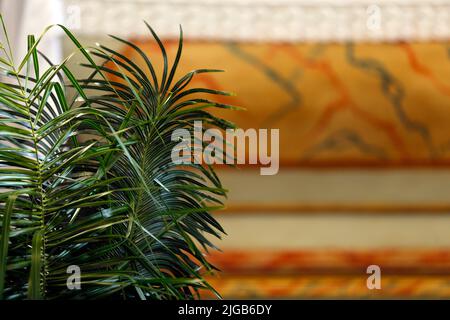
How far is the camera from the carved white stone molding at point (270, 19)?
4.38 feet

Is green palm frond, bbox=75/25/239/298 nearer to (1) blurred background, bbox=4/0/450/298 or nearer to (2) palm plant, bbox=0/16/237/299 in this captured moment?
(2) palm plant, bbox=0/16/237/299

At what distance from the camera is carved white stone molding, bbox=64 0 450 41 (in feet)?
4.38

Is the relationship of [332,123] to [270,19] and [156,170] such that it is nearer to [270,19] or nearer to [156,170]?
[270,19]

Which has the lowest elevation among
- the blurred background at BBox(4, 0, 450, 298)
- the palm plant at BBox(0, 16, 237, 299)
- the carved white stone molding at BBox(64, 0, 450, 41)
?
the palm plant at BBox(0, 16, 237, 299)

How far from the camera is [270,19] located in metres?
1.36

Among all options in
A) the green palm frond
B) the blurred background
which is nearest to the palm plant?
the green palm frond

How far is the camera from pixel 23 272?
0.43 meters

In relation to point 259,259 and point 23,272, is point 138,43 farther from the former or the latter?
point 23,272

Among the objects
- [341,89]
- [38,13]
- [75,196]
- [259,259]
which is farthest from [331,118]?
[75,196]

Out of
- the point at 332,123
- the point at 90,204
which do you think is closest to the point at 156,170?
the point at 90,204

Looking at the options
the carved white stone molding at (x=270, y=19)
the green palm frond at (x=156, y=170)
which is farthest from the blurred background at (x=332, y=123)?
the green palm frond at (x=156, y=170)

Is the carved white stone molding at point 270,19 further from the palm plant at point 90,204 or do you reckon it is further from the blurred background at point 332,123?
the palm plant at point 90,204

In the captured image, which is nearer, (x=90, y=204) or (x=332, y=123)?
(x=90, y=204)

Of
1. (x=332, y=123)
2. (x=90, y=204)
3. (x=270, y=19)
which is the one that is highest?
(x=270, y=19)
